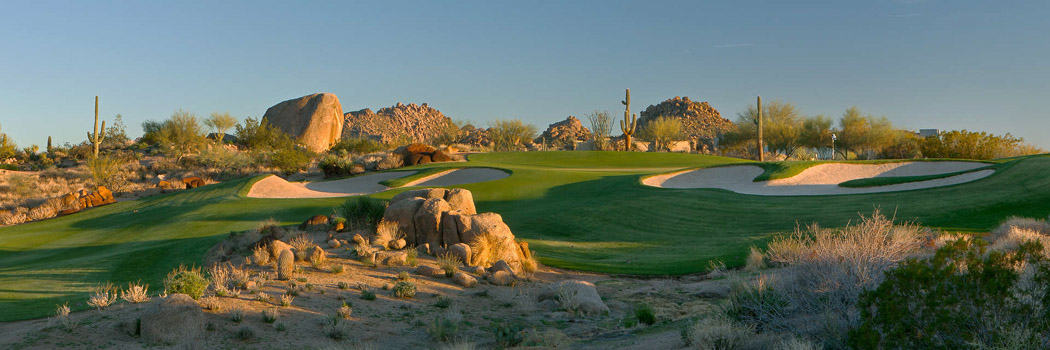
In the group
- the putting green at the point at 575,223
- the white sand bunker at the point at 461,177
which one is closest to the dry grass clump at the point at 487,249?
the putting green at the point at 575,223

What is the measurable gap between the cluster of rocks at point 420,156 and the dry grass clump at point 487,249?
26678 mm

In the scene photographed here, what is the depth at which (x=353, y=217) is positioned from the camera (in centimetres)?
1477

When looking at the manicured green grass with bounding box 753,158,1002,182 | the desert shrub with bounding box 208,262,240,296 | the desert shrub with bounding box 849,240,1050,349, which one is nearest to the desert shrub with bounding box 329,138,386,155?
the manicured green grass with bounding box 753,158,1002,182

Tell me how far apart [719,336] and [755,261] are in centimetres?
620

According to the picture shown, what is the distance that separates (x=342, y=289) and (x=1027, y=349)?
8.51m

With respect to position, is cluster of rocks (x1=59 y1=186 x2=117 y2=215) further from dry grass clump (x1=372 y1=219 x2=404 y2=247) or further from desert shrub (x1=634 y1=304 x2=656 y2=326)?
desert shrub (x1=634 y1=304 x2=656 y2=326)

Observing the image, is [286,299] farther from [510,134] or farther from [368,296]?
[510,134]

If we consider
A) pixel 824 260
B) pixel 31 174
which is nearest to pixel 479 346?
pixel 824 260

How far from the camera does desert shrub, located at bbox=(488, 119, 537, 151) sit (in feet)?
208

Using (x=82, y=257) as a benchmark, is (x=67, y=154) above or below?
above

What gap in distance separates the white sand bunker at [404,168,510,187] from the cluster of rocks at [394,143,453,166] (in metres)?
7.61

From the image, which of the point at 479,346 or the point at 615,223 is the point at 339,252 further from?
the point at 615,223

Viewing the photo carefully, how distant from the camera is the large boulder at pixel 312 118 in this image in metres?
57.1

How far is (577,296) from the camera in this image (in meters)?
9.93
